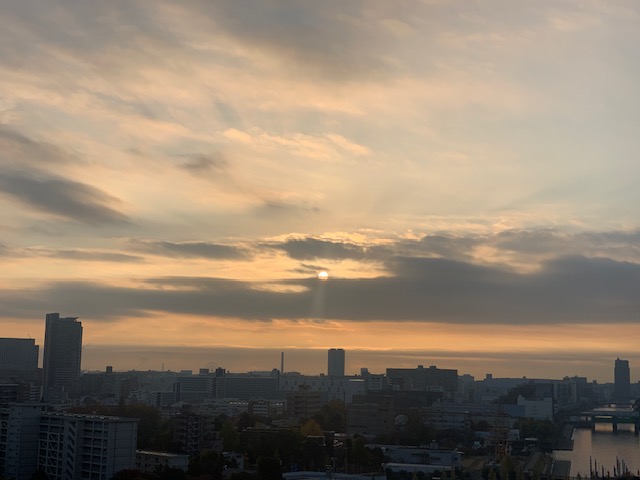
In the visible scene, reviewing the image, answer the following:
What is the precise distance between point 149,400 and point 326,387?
21468mm

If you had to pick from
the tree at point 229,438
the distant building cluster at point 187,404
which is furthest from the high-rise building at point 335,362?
the tree at point 229,438

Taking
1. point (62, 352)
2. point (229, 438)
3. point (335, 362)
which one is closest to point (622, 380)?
point (335, 362)

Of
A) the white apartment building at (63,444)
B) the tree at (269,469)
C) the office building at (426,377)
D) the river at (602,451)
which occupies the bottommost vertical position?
the river at (602,451)

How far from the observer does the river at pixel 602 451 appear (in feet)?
106

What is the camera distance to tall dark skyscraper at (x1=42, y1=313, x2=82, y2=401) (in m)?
69.8

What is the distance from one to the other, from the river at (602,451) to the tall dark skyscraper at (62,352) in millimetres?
41746

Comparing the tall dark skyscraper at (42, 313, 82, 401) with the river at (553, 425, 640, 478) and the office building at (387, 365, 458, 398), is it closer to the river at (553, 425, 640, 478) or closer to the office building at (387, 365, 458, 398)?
the office building at (387, 365, 458, 398)

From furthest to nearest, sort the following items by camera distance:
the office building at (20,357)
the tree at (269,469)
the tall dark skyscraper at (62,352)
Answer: the office building at (20,357) → the tall dark skyscraper at (62,352) → the tree at (269,469)

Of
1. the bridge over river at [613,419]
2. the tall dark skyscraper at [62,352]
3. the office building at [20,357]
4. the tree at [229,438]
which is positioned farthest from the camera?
the office building at [20,357]

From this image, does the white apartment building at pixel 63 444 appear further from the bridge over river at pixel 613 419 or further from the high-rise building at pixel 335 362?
the high-rise building at pixel 335 362

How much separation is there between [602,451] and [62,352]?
47.6m

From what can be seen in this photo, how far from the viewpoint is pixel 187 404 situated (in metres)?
46.8

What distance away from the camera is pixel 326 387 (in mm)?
77750

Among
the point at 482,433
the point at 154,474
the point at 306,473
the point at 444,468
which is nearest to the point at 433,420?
the point at 482,433
